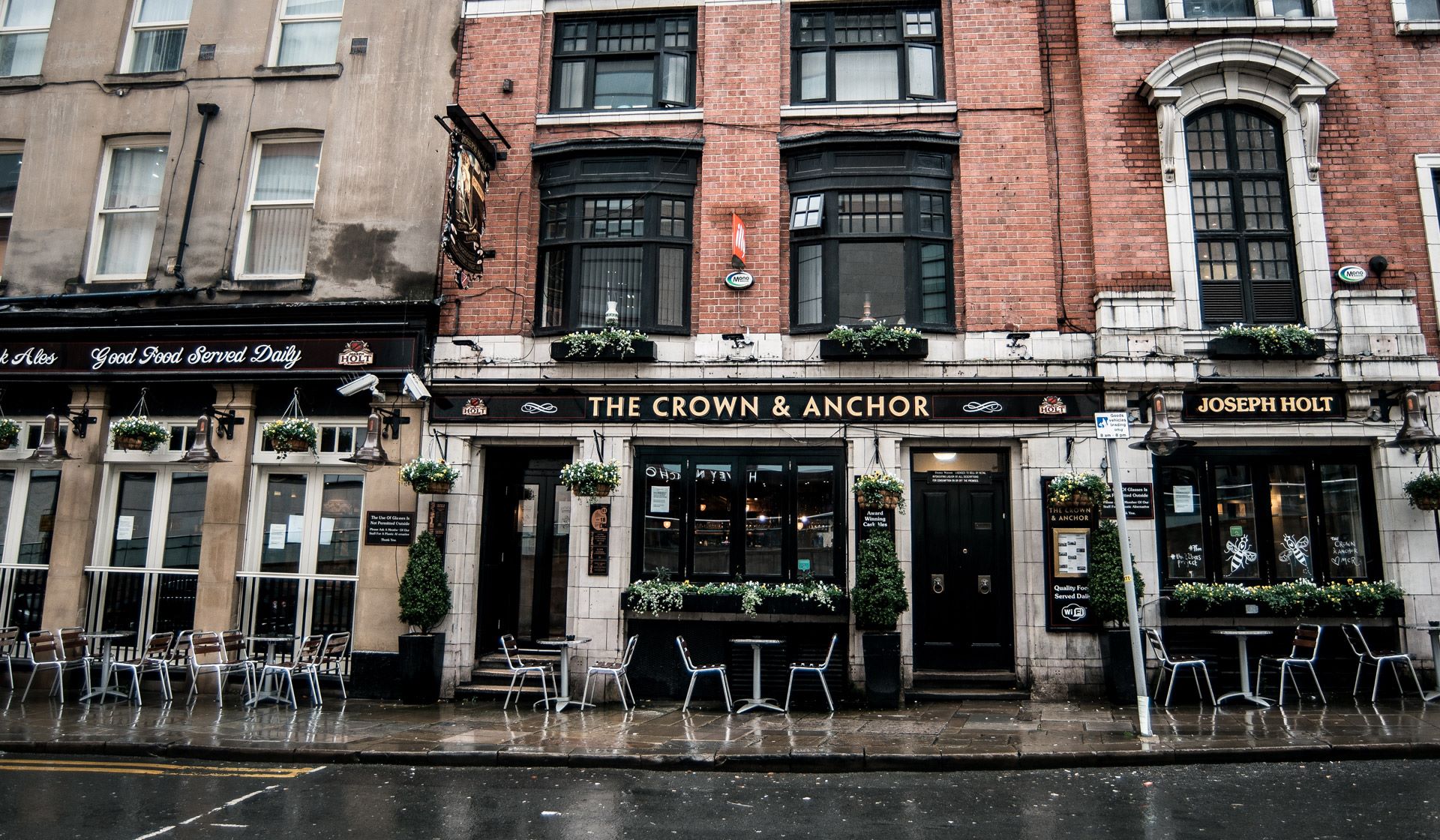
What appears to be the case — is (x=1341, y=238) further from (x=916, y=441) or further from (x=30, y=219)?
(x=30, y=219)

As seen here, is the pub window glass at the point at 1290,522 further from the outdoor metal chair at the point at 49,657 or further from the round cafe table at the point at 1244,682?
the outdoor metal chair at the point at 49,657

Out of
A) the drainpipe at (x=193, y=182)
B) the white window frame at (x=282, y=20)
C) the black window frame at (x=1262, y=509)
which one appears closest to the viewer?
the black window frame at (x=1262, y=509)

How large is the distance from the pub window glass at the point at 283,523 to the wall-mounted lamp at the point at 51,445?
295 centimetres

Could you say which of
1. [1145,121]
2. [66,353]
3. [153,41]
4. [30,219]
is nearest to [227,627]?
[66,353]

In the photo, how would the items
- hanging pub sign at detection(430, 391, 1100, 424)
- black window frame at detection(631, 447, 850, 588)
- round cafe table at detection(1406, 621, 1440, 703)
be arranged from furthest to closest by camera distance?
black window frame at detection(631, 447, 850, 588), hanging pub sign at detection(430, 391, 1100, 424), round cafe table at detection(1406, 621, 1440, 703)

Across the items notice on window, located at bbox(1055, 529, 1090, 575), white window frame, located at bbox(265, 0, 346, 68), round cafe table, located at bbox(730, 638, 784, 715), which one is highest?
white window frame, located at bbox(265, 0, 346, 68)

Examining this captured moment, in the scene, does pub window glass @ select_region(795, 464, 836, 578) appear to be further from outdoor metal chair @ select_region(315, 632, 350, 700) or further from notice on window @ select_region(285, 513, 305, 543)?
notice on window @ select_region(285, 513, 305, 543)

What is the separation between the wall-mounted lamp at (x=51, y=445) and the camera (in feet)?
41.7

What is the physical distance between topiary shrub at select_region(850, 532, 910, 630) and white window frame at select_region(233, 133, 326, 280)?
9.56 meters

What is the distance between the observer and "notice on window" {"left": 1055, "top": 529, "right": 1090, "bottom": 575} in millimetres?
11727

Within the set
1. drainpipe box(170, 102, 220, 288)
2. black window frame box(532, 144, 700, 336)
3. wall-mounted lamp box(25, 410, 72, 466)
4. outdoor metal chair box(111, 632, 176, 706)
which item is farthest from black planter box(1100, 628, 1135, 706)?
wall-mounted lamp box(25, 410, 72, 466)

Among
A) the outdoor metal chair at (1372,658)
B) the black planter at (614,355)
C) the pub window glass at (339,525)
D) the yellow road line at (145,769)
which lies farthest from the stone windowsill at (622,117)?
the outdoor metal chair at (1372,658)

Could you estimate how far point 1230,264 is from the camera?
12.4m

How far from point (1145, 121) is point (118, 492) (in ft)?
54.0
